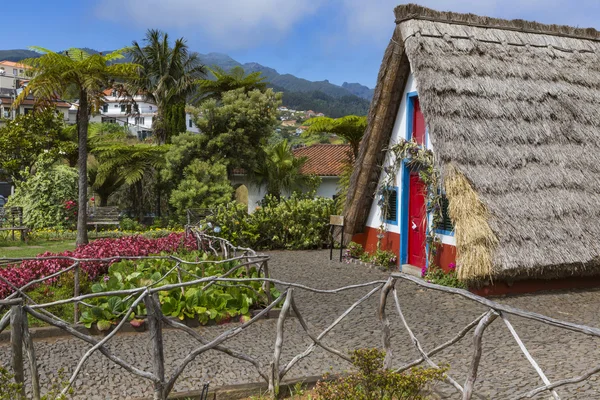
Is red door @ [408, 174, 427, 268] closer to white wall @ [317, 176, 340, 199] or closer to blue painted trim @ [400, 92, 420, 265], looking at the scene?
blue painted trim @ [400, 92, 420, 265]

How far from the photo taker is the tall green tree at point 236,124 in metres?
24.0

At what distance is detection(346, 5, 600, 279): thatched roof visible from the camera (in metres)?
9.27

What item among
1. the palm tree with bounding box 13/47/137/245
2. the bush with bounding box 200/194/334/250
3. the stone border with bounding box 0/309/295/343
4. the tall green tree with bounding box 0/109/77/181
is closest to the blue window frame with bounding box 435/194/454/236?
the bush with bounding box 200/194/334/250

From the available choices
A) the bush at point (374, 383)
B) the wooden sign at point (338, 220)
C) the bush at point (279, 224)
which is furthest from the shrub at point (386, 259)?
the bush at point (374, 383)

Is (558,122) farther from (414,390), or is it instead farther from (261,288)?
(414,390)

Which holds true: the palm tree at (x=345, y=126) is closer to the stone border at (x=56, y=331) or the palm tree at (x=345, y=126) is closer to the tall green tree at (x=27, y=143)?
the tall green tree at (x=27, y=143)

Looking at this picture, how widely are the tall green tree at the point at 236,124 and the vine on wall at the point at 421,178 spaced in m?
12.5

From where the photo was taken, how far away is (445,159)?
9516 mm

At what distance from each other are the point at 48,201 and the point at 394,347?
57.3 feet

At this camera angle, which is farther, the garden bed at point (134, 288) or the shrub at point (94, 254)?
the shrub at point (94, 254)

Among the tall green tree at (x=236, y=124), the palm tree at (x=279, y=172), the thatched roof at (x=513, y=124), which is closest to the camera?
the thatched roof at (x=513, y=124)

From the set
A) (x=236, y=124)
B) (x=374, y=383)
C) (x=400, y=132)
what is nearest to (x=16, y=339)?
(x=374, y=383)

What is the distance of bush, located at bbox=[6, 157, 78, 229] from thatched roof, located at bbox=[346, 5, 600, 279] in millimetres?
12767

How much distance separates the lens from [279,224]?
1549 cm
